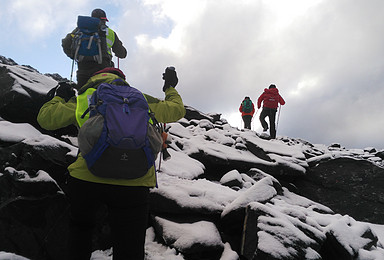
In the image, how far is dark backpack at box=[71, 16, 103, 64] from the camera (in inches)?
185

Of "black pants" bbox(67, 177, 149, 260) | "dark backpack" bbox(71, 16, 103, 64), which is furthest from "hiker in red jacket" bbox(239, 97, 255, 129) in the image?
"black pants" bbox(67, 177, 149, 260)

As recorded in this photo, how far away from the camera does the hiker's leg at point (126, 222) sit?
7.02 ft

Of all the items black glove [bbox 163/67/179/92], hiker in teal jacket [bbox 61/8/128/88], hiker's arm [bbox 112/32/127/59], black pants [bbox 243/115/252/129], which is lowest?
black glove [bbox 163/67/179/92]

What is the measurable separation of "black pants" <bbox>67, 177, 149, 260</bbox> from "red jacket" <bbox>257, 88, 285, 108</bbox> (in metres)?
12.6

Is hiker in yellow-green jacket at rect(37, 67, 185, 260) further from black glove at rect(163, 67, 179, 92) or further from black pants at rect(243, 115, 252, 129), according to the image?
black pants at rect(243, 115, 252, 129)

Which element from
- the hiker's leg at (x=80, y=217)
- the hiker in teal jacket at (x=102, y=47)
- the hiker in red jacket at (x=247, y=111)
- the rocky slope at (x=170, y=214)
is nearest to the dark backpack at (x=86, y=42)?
the hiker in teal jacket at (x=102, y=47)

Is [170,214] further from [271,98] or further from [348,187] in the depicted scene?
[271,98]

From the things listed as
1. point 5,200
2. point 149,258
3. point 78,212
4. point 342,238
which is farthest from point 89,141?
point 342,238

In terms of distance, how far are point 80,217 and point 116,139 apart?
3.06ft

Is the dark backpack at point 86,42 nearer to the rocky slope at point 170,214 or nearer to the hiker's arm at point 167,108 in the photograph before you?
the rocky slope at point 170,214

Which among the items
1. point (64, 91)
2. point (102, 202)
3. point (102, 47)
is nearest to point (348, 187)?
point (102, 202)

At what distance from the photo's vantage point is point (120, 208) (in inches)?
85.1

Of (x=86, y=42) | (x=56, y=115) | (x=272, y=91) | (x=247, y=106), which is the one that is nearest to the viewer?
(x=56, y=115)

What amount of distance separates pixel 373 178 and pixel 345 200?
1.13m
